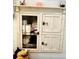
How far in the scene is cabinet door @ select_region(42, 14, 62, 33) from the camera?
432 cm

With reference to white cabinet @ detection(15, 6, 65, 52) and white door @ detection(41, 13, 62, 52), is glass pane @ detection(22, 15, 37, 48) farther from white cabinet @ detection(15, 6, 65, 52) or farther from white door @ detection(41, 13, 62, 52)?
white door @ detection(41, 13, 62, 52)

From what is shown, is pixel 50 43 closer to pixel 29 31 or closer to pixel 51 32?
pixel 51 32

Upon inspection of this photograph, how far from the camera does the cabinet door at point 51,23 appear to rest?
4.32m

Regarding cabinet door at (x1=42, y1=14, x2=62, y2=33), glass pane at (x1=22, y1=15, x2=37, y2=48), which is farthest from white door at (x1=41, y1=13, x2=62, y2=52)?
glass pane at (x1=22, y1=15, x2=37, y2=48)

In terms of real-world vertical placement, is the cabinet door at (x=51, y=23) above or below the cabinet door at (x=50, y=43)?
above

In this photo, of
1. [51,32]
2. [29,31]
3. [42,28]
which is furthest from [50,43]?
[29,31]

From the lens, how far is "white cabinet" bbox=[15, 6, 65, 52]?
4.30m

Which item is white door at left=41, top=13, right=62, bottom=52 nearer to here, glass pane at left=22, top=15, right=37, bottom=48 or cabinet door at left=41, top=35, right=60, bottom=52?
cabinet door at left=41, top=35, right=60, bottom=52

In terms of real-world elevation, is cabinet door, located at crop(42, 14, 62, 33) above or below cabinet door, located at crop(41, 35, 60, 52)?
above

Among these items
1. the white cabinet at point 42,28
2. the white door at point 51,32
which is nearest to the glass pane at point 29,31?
the white cabinet at point 42,28

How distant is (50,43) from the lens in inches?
174

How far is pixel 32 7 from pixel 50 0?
58cm

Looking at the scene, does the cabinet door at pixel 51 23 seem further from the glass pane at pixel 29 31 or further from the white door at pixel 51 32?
the glass pane at pixel 29 31

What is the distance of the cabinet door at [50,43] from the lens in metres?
4.39
